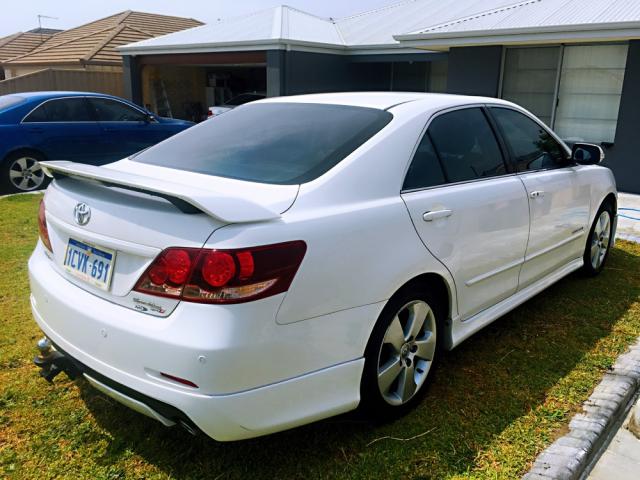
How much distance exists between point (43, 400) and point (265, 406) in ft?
5.01

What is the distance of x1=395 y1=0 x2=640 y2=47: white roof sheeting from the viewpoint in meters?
8.66

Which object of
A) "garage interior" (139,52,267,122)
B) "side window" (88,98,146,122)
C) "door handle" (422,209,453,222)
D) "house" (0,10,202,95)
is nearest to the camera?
"door handle" (422,209,453,222)

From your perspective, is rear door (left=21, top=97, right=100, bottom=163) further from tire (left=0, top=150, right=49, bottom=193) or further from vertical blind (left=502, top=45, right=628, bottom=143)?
vertical blind (left=502, top=45, right=628, bottom=143)

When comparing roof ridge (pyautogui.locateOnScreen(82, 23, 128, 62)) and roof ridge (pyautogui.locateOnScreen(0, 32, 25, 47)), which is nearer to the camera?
roof ridge (pyautogui.locateOnScreen(82, 23, 128, 62))

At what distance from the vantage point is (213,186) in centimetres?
264

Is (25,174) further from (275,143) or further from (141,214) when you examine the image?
(141,214)

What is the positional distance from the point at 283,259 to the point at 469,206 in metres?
1.38

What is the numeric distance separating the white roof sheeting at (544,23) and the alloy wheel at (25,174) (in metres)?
6.79

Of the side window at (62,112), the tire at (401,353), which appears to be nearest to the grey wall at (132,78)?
the side window at (62,112)

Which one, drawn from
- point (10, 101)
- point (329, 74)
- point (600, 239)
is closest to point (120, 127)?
point (10, 101)

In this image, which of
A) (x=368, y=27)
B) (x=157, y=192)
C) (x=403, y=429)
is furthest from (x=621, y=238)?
(x=368, y=27)

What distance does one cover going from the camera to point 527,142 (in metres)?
4.10

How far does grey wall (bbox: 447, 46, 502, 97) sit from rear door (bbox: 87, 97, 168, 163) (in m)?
5.66

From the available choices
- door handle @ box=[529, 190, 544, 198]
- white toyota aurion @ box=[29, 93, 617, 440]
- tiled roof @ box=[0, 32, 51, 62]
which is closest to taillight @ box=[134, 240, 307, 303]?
white toyota aurion @ box=[29, 93, 617, 440]
